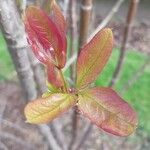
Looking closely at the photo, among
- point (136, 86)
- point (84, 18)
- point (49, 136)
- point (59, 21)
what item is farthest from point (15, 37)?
point (136, 86)

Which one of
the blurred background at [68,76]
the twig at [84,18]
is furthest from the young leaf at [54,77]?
the twig at [84,18]

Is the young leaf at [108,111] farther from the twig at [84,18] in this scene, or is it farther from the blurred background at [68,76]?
the twig at [84,18]

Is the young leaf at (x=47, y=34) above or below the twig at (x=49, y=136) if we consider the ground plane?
above

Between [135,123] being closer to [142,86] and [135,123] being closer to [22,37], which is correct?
[22,37]

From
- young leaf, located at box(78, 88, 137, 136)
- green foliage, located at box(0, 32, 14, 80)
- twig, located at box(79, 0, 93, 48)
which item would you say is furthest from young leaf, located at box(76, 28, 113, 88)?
green foliage, located at box(0, 32, 14, 80)

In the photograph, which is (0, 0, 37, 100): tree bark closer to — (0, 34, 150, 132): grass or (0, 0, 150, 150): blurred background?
(0, 0, 150, 150): blurred background

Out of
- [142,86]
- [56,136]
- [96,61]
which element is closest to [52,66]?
[96,61]
